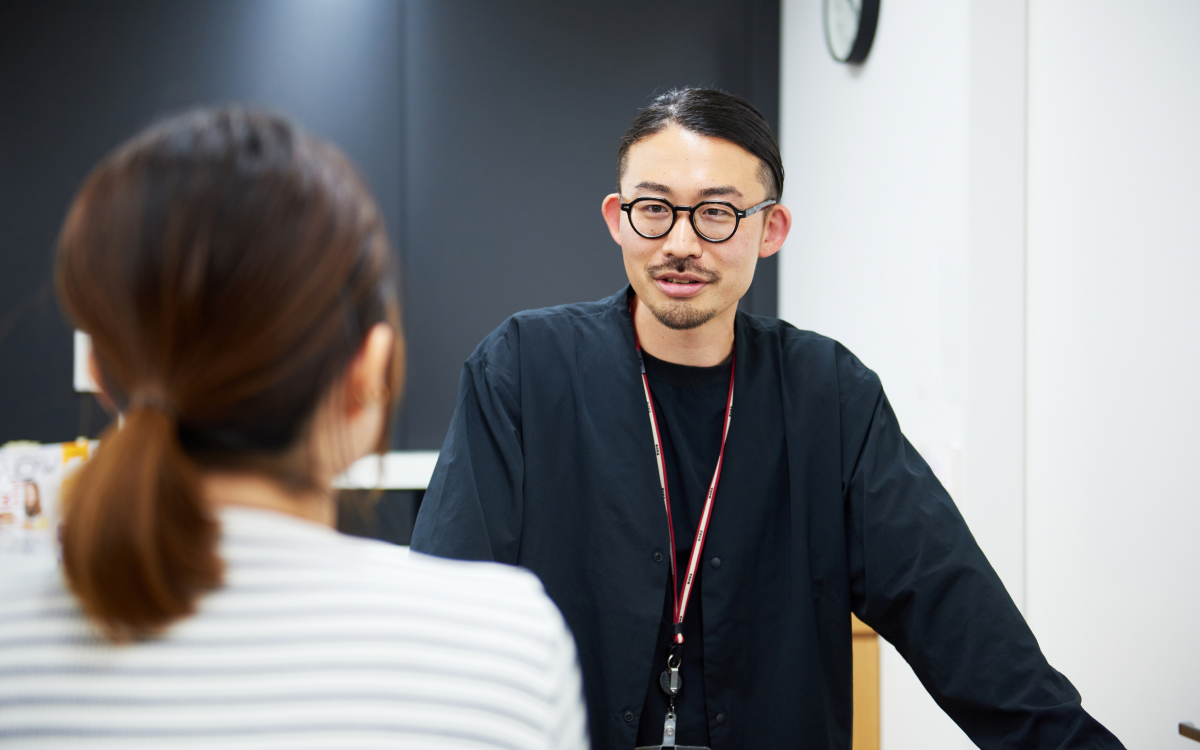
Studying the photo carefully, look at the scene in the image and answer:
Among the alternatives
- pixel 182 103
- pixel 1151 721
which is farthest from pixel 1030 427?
pixel 182 103

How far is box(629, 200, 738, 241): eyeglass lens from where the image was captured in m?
1.32

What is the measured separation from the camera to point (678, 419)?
1.40 m

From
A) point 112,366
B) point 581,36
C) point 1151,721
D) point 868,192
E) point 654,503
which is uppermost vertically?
point 581,36

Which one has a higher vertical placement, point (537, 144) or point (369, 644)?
point (537, 144)

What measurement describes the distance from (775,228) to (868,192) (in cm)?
96

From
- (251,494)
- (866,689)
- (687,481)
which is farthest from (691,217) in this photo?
(866,689)

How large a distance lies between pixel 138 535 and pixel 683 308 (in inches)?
38.6

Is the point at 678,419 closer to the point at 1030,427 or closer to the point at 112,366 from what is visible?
the point at 1030,427

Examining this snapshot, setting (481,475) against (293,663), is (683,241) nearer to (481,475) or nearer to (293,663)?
(481,475)

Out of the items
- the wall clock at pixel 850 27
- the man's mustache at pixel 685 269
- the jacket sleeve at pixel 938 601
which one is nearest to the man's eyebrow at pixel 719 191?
the man's mustache at pixel 685 269

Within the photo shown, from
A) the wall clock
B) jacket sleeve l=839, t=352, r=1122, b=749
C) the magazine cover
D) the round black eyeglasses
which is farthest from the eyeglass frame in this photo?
the magazine cover

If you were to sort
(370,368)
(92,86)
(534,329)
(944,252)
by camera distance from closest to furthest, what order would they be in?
(370,368)
(534,329)
(944,252)
(92,86)

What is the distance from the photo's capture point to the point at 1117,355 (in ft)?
5.35

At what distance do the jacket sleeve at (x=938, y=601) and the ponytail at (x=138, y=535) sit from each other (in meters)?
0.98
